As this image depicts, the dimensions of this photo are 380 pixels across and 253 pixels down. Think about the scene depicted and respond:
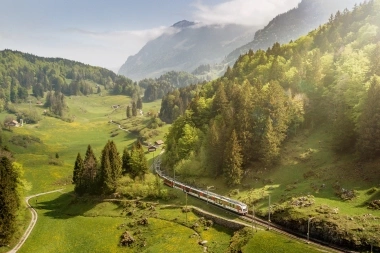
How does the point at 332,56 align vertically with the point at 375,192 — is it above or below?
above

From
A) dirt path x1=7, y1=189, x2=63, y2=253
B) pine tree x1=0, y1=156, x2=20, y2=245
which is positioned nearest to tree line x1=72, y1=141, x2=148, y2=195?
dirt path x1=7, y1=189, x2=63, y2=253

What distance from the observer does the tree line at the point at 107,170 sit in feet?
299

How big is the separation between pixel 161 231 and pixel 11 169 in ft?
143

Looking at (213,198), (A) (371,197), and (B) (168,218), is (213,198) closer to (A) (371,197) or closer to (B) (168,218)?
(B) (168,218)

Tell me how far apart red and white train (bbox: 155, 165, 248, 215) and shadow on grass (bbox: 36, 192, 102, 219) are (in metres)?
21.6

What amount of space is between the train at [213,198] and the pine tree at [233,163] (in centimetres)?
707

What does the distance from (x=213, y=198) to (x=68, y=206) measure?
42958mm

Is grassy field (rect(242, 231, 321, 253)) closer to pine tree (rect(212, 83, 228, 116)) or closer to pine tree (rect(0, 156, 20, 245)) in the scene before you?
pine tree (rect(0, 156, 20, 245))

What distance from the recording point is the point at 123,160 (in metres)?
99.6

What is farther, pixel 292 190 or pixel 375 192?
pixel 292 190

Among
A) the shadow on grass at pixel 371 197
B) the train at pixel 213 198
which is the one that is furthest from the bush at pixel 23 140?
the shadow on grass at pixel 371 197

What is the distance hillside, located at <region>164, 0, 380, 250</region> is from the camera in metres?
61.7

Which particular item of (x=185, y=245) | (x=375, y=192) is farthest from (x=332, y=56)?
(x=185, y=245)

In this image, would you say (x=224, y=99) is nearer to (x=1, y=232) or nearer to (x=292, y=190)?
(x=292, y=190)
